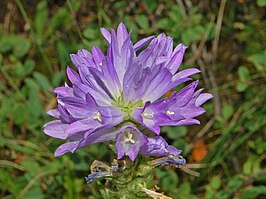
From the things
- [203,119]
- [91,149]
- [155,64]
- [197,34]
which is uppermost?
[197,34]

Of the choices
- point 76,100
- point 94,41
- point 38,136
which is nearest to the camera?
point 76,100

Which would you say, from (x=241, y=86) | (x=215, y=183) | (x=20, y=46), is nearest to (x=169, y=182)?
(x=215, y=183)

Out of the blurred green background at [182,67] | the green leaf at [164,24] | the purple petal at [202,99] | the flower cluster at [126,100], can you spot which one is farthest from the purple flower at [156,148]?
the green leaf at [164,24]

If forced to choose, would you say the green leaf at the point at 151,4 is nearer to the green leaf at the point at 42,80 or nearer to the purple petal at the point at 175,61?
the green leaf at the point at 42,80

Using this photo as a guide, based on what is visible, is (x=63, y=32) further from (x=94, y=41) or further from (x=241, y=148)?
(x=241, y=148)

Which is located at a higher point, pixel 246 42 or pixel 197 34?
pixel 246 42

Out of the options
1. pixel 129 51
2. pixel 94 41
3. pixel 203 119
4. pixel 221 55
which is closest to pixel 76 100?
pixel 129 51
